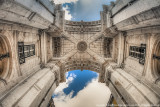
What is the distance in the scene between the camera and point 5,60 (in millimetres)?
5621

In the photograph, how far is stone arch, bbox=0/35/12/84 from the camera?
205 inches

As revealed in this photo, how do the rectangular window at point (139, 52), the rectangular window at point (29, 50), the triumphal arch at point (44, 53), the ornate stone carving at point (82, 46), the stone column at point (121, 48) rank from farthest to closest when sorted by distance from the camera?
the ornate stone carving at point (82, 46), the stone column at point (121, 48), the rectangular window at point (29, 50), the rectangular window at point (139, 52), the triumphal arch at point (44, 53)

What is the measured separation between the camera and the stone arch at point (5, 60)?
5.22 m

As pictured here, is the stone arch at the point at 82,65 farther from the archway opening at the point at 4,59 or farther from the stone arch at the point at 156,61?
the archway opening at the point at 4,59

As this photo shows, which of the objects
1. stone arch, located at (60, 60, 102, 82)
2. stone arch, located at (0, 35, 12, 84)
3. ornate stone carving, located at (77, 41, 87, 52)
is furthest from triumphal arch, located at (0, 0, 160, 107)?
ornate stone carving, located at (77, 41, 87, 52)

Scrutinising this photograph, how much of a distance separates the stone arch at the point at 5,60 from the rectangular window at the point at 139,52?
9.95 meters

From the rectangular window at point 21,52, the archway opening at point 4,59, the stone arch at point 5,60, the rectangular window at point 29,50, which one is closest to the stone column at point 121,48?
the rectangular window at point 29,50

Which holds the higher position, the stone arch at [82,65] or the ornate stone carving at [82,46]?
the ornate stone carving at [82,46]

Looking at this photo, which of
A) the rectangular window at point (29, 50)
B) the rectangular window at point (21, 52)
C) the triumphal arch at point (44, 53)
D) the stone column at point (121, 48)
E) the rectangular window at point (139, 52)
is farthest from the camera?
the stone column at point (121, 48)

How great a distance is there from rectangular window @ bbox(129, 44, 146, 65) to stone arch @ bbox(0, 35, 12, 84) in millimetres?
9945

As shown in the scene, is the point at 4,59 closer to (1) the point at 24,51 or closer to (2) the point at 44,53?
(1) the point at 24,51

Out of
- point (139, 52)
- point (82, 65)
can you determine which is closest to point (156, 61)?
point (139, 52)

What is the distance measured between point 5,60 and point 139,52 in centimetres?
1052

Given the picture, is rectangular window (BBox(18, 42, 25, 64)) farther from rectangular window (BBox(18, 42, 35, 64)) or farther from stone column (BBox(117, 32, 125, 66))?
stone column (BBox(117, 32, 125, 66))
